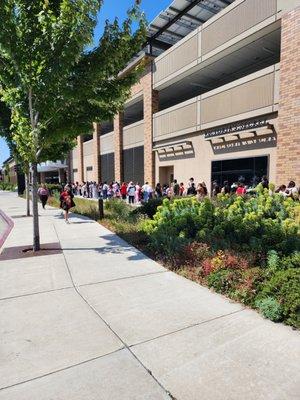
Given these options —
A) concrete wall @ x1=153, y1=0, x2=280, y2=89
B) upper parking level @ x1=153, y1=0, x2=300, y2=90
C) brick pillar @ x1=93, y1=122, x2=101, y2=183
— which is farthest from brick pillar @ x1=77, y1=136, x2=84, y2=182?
upper parking level @ x1=153, y1=0, x2=300, y2=90

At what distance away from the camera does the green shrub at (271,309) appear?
156 inches

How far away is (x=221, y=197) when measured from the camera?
9602 mm

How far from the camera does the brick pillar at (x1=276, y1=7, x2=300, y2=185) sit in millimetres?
12195

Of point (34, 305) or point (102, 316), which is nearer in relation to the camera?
point (102, 316)

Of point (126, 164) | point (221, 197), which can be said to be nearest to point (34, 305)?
point (221, 197)

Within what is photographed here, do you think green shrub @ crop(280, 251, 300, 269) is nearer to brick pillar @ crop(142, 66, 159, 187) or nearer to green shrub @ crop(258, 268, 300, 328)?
green shrub @ crop(258, 268, 300, 328)

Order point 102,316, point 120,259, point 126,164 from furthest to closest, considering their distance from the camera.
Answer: point 126,164 < point 120,259 < point 102,316

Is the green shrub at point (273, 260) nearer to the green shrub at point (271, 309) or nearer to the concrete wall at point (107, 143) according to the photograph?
the green shrub at point (271, 309)

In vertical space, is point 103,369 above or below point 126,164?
below

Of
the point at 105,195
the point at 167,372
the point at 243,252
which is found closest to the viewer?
the point at 167,372

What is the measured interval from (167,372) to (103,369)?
636 mm

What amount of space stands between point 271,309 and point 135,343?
1.80 meters

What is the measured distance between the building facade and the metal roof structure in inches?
2.4

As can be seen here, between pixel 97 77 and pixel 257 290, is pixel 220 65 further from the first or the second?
pixel 257 290
